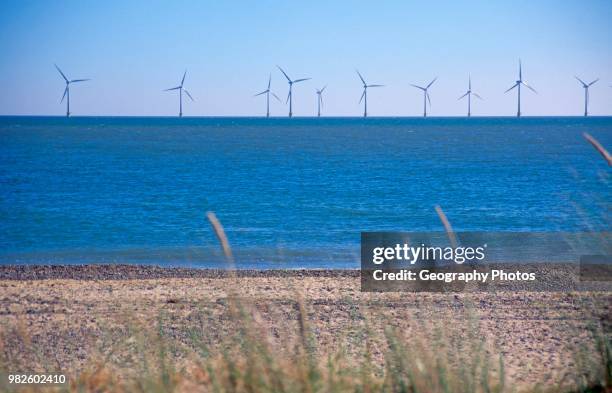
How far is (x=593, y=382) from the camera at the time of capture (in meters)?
6.04

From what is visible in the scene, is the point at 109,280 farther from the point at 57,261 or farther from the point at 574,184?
the point at 574,184

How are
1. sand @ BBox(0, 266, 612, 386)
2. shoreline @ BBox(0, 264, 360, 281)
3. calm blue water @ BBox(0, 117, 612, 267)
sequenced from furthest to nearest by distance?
calm blue water @ BBox(0, 117, 612, 267) < shoreline @ BBox(0, 264, 360, 281) < sand @ BBox(0, 266, 612, 386)

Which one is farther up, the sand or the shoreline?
the sand

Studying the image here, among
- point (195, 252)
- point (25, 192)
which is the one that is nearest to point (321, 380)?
point (195, 252)

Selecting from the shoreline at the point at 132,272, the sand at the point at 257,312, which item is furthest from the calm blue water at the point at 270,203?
the sand at the point at 257,312

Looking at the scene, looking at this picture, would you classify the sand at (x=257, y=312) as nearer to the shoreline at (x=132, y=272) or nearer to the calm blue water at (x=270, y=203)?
the shoreline at (x=132, y=272)

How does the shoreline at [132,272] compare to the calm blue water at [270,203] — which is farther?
the calm blue water at [270,203]

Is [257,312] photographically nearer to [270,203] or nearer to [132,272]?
[132,272]

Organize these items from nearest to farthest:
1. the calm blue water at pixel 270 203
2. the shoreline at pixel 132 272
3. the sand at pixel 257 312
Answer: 1. the sand at pixel 257 312
2. the shoreline at pixel 132 272
3. the calm blue water at pixel 270 203

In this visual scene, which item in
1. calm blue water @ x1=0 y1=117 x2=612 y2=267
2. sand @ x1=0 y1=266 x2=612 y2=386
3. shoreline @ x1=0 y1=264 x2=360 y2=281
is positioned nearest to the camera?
sand @ x1=0 y1=266 x2=612 y2=386

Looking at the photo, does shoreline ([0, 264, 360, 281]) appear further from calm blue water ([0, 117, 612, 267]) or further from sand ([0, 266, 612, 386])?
calm blue water ([0, 117, 612, 267])

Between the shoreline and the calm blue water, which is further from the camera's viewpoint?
the calm blue water

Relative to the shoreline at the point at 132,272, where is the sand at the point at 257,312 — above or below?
above

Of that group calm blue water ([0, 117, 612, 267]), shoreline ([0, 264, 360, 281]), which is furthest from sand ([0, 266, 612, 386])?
calm blue water ([0, 117, 612, 267])
